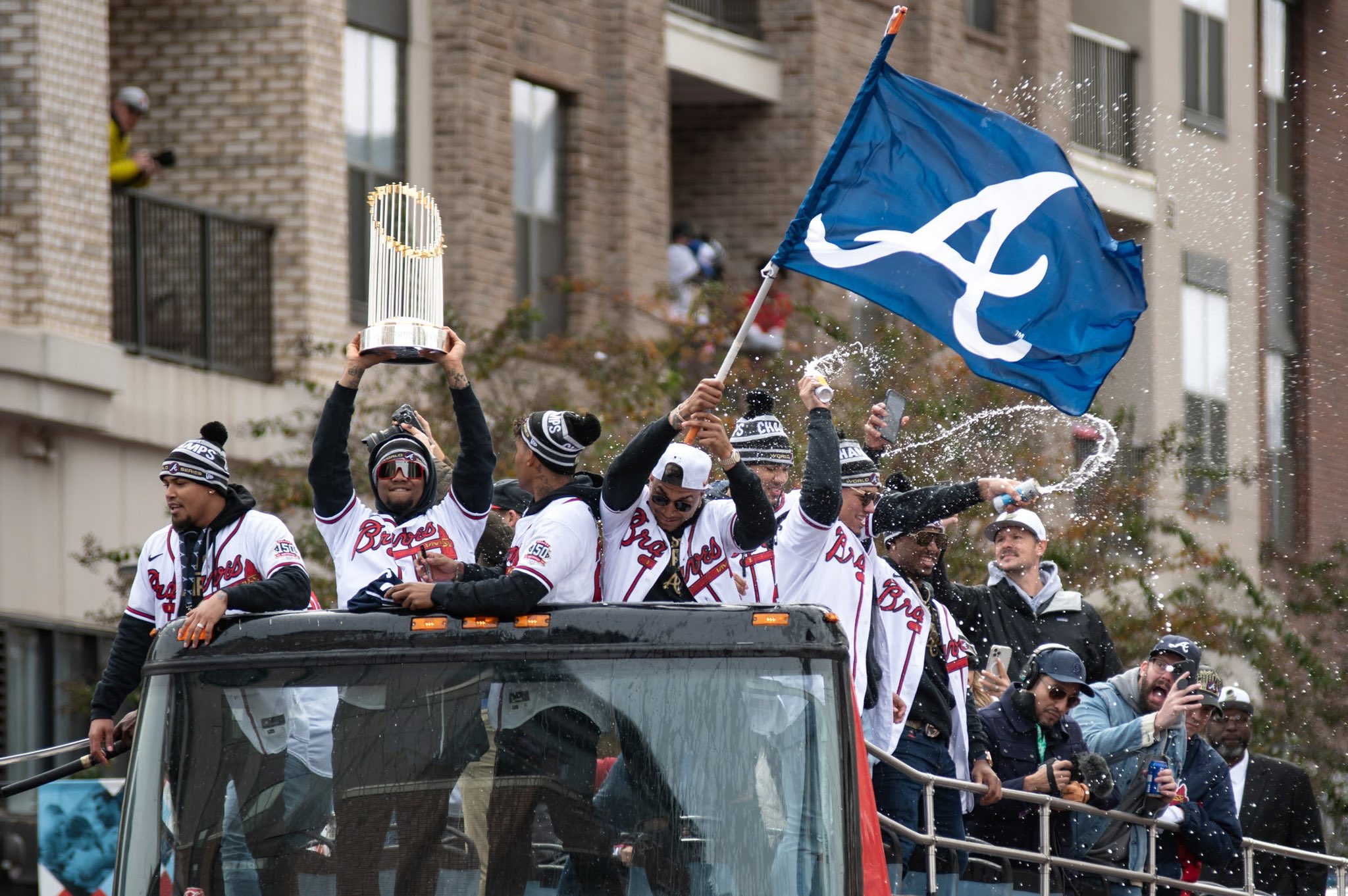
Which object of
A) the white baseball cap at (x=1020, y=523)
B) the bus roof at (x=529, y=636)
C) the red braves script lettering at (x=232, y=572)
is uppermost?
the white baseball cap at (x=1020, y=523)

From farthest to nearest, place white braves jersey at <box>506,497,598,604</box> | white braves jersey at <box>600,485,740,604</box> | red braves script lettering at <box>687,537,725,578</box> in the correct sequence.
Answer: red braves script lettering at <box>687,537,725,578</box>
white braves jersey at <box>600,485,740,604</box>
white braves jersey at <box>506,497,598,604</box>

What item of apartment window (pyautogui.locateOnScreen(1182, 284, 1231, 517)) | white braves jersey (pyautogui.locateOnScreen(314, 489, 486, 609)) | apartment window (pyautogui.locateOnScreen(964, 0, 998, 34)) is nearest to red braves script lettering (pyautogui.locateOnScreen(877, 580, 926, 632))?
white braves jersey (pyautogui.locateOnScreen(314, 489, 486, 609))

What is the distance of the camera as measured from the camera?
8.88 m

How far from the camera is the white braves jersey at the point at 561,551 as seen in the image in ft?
25.9

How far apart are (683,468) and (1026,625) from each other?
3144mm

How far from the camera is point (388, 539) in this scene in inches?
345

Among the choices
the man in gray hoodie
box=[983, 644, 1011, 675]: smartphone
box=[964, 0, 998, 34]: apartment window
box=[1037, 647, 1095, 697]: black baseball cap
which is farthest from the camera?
A: box=[964, 0, 998, 34]: apartment window

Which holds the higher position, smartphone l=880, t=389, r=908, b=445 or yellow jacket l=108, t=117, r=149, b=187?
yellow jacket l=108, t=117, r=149, b=187

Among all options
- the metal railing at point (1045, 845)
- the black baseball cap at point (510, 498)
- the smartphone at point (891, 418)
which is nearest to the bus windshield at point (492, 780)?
the metal railing at point (1045, 845)

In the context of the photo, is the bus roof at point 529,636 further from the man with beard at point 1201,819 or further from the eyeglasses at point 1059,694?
the man with beard at point 1201,819

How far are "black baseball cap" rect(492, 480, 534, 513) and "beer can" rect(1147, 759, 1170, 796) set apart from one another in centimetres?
261

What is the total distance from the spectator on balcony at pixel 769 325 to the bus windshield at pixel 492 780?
499 inches

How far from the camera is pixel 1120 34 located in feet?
98.5

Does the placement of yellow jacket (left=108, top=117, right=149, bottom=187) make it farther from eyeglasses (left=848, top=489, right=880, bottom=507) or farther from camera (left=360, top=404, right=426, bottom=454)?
eyeglasses (left=848, top=489, right=880, bottom=507)
